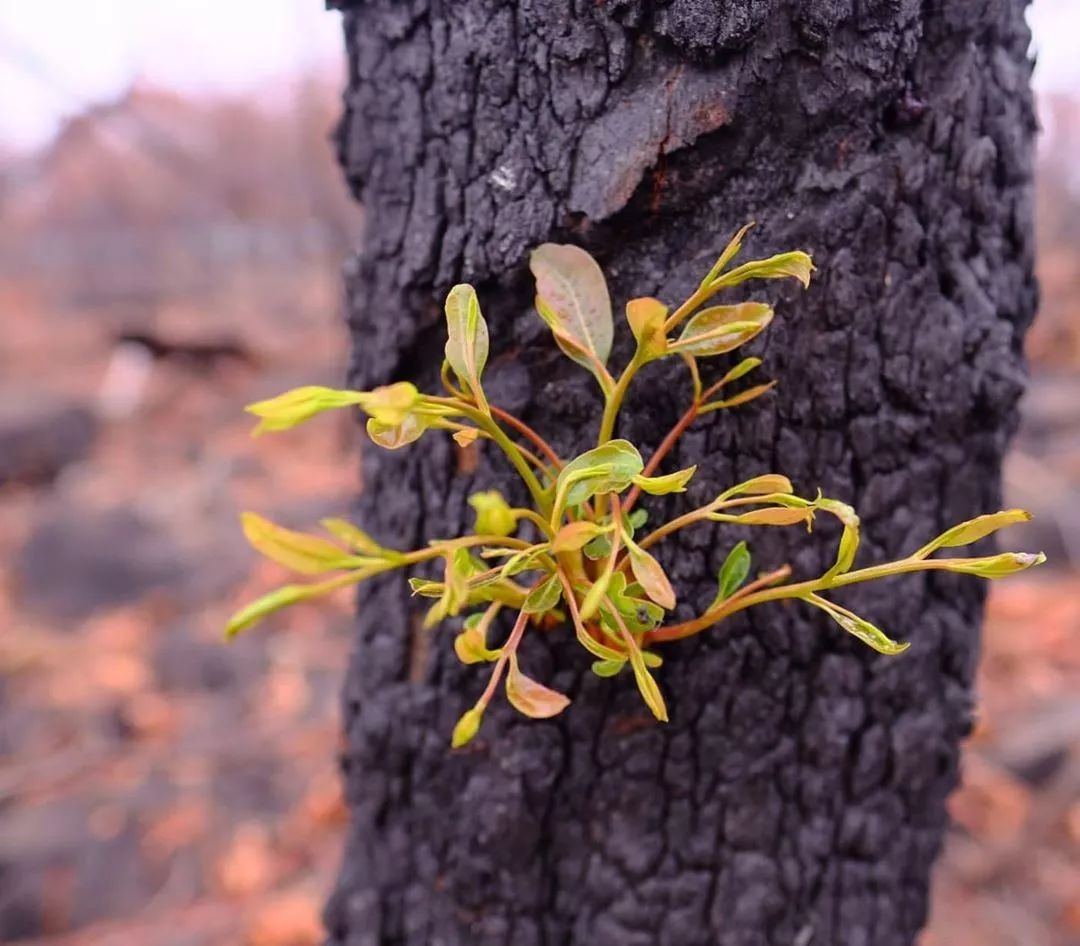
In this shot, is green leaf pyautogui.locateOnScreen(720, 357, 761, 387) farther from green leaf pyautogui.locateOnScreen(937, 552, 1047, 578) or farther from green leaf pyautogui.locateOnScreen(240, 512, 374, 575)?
green leaf pyautogui.locateOnScreen(240, 512, 374, 575)

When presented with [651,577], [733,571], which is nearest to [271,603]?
[651,577]

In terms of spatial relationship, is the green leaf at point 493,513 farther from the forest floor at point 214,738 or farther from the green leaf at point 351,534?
the forest floor at point 214,738

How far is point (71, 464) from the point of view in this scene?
5.90 metres

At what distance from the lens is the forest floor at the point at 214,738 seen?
6.88 feet

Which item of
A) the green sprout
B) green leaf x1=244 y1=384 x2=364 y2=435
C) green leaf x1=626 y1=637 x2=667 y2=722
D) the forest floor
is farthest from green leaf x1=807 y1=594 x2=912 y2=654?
the forest floor

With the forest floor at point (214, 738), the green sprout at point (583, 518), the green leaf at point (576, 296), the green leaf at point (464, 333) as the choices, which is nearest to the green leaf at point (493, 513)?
the green sprout at point (583, 518)

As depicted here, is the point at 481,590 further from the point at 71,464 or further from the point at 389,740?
the point at 71,464

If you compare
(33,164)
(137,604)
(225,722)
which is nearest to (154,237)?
(33,164)

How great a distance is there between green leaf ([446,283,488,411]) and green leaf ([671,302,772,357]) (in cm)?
14

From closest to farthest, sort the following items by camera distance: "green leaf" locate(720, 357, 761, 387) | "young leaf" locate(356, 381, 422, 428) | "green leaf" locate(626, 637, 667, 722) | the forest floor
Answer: "young leaf" locate(356, 381, 422, 428)
"green leaf" locate(626, 637, 667, 722)
"green leaf" locate(720, 357, 761, 387)
the forest floor

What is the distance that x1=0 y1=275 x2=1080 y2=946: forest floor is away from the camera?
2098 mm

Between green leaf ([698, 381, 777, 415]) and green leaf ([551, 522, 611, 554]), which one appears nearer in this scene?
green leaf ([551, 522, 611, 554])

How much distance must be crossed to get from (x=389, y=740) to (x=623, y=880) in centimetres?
28

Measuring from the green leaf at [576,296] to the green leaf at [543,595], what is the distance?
0.17m
